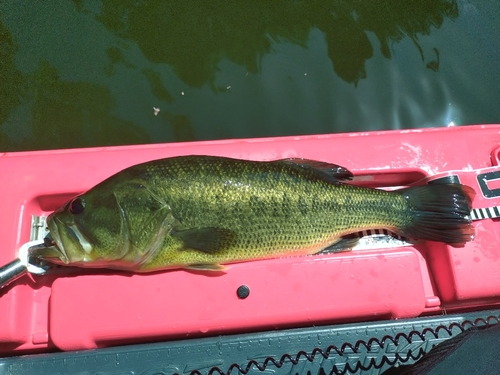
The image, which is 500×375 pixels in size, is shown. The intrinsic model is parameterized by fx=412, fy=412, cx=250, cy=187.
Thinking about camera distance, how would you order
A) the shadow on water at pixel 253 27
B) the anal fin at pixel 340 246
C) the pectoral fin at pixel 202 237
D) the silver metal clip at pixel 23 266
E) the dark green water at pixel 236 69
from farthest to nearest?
1. the shadow on water at pixel 253 27
2. the dark green water at pixel 236 69
3. the anal fin at pixel 340 246
4. the pectoral fin at pixel 202 237
5. the silver metal clip at pixel 23 266

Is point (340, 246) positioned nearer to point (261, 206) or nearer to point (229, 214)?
point (261, 206)

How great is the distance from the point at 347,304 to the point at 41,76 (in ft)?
12.6

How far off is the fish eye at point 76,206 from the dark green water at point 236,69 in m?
1.72

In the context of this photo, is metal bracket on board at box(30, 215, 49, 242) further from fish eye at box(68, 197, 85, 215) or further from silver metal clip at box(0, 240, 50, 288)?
fish eye at box(68, 197, 85, 215)

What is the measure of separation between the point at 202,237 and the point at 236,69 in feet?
8.10

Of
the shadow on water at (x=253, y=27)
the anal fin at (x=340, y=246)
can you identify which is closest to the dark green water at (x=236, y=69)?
the shadow on water at (x=253, y=27)

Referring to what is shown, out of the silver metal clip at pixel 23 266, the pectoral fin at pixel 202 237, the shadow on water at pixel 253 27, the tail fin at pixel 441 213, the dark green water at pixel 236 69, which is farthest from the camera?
the shadow on water at pixel 253 27

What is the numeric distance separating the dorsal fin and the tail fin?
46 centimetres

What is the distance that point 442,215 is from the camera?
2846 millimetres

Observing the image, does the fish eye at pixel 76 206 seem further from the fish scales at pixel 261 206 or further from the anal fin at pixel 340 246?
the anal fin at pixel 340 246

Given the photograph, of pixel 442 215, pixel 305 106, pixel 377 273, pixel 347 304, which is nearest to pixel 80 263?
pixel 347 304

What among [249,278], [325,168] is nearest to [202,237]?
[249,278]

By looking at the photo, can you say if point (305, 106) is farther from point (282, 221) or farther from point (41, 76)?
point (41, 76)

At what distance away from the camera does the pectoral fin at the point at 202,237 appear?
266 centimetres
